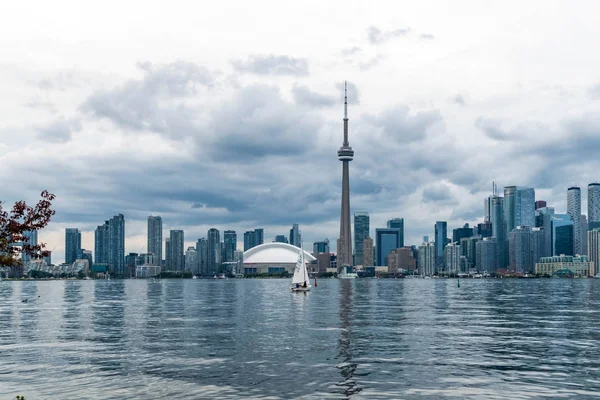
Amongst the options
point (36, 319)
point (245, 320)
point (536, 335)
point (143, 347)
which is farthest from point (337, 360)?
point (36, 319)

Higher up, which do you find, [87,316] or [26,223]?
[26,223]

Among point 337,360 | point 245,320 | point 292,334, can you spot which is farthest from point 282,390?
point 245,320

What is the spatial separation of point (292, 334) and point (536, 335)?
24.0 m

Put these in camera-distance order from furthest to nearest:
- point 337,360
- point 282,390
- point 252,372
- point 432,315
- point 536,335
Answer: point 432,315 → point 536,335 → point 337,360 → point 252,372 → point 282,390

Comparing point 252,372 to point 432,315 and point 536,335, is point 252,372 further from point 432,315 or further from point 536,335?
point 432,315

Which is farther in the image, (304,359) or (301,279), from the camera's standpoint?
(301,279)

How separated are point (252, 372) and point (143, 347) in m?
17.1

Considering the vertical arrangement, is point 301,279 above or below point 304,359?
below

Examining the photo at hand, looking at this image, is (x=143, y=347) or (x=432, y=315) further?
(x=432, y=315)

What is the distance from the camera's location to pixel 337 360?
50.3 m

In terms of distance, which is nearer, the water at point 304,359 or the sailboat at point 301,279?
the water at point 304,359

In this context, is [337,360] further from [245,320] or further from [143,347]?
[245,320]

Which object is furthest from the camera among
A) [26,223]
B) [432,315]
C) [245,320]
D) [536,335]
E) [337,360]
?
[432,315]

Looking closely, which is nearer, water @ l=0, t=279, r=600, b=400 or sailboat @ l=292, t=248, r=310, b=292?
water @ l=0, t=279, r=600, b=400
